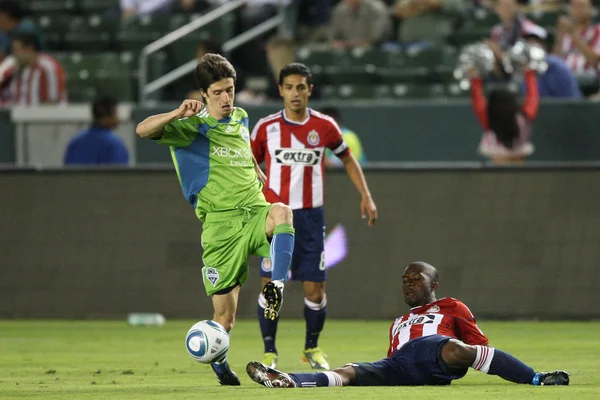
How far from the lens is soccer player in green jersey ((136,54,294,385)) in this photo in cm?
766

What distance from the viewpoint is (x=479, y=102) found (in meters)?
14.2

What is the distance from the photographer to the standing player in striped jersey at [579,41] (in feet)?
49.3

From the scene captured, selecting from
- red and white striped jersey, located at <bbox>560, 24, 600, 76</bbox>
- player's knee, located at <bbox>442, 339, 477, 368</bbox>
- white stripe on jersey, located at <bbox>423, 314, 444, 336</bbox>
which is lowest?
player's knee, located at <bbox>442, 339, 477, 368</bbox>

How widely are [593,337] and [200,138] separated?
4751 mm

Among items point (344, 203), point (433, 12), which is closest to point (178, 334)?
point (344, 203)

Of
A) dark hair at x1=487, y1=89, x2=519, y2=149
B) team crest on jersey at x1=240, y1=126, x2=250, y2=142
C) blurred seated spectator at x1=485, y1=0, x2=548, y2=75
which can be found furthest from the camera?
blurred seated spectator at x1=485, y1=0, x2=548, y2=75

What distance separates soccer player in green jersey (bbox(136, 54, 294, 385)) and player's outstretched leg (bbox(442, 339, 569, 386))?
1.33m

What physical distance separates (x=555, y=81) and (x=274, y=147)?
647 cm

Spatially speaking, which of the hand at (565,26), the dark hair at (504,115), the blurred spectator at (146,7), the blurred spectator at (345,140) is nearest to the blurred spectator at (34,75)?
the blurred spectator at (146,7)

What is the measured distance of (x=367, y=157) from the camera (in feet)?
50.7

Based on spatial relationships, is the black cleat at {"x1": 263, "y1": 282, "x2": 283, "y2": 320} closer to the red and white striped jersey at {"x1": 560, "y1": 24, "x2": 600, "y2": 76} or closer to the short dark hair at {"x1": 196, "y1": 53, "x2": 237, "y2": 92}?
the short dark hair at {"x1": 196, "y1": 53, "x2": 237, "y2": 92}

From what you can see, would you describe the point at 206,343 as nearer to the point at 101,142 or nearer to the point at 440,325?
the point at 440,325

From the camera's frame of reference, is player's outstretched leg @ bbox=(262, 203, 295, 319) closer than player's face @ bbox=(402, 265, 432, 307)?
Yes

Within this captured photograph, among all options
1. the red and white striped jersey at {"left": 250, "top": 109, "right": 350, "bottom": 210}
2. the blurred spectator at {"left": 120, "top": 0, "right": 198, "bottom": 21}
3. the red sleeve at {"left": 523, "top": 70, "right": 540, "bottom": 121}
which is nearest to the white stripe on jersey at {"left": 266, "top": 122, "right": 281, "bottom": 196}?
the red and white striped jersey at {"left": 250, "top": 109, "right": 350, "bottom": 210}
